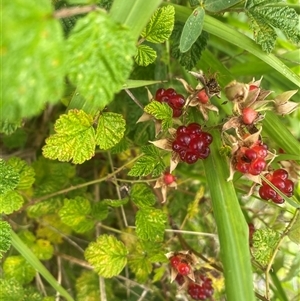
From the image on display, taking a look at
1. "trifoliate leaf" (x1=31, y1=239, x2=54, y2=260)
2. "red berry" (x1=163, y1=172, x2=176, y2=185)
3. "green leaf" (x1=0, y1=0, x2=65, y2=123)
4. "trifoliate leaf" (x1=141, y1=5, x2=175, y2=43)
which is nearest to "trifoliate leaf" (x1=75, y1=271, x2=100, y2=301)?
"trifoliate leaf" (x1=31, y1=239, x2=54, y2=260)

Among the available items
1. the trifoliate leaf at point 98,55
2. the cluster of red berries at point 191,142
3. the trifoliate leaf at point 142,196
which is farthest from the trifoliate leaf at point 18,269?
the trifoliate leaf at point 98,55

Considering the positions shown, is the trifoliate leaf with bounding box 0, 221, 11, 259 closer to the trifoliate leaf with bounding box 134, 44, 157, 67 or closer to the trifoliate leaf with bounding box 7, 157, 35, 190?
the trifoliate leaf with bounding box 7, 157, 35, 190

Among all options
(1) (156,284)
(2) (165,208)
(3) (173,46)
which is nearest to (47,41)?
(3) (173,46)

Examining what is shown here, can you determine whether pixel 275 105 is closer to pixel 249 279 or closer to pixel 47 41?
pixel 249 279

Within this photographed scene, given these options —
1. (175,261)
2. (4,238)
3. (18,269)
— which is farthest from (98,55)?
(18,269)

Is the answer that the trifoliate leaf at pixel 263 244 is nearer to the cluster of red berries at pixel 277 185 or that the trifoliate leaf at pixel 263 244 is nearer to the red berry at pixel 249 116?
the cluster of red berries at pixel 277 185

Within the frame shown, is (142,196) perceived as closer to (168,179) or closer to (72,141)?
(168,179)
